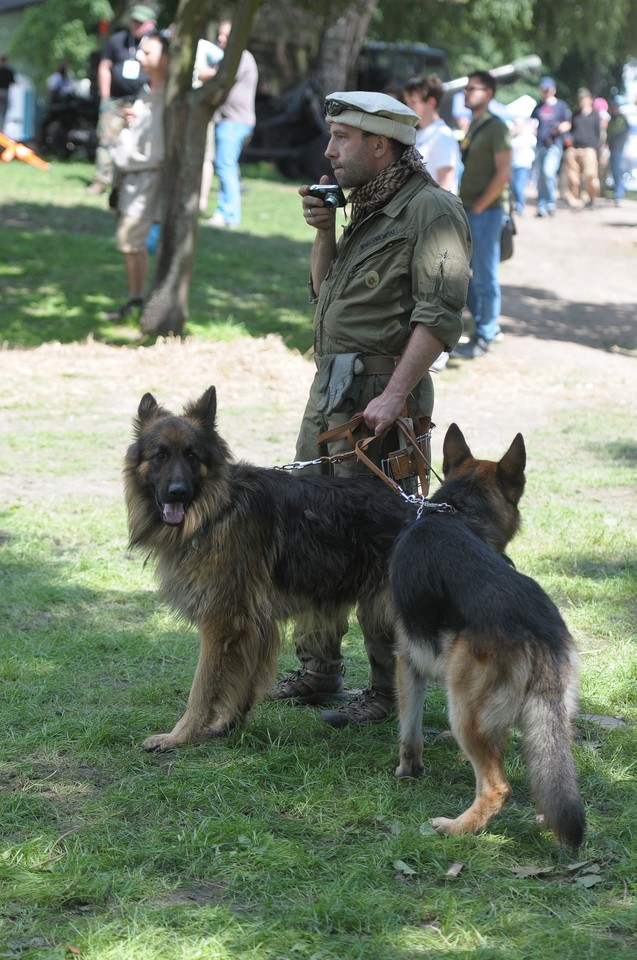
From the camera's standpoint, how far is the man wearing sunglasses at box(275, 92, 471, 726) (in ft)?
14.3

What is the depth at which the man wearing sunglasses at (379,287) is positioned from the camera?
172 inches

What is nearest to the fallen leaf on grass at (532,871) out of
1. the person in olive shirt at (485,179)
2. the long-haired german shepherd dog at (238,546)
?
the long-haired german shepherd dog at (238,546)

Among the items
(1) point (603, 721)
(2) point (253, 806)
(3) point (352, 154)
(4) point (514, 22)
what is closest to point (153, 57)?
(3) point (352, 154)

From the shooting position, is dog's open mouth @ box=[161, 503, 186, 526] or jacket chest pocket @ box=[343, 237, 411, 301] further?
jacket chest pocket @ box=[343, 237, 411, 301]

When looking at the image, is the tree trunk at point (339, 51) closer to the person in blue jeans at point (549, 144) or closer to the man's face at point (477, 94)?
the person in blue jeans at point (549, 144)

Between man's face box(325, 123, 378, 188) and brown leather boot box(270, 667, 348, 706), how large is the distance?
2.19 m

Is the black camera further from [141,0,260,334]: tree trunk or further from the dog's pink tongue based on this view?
[141,0,260,334]: tree trunk

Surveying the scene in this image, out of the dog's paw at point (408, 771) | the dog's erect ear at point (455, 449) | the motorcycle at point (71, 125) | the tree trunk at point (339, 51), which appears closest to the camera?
the dog's paw at point (408, 771)

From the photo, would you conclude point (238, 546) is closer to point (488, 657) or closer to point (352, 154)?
point (488, 657)

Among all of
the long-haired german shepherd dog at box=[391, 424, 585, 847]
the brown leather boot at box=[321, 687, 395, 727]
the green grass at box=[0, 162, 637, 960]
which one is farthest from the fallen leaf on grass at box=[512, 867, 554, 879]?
the brown leather boot at box=[321, 687, 395, 727]

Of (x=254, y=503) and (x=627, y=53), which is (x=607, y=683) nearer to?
(x=254, y=503)

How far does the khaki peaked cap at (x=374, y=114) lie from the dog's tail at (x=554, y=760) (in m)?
2.23

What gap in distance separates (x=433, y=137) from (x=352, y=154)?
6715 millimetres

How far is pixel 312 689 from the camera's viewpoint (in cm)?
499
